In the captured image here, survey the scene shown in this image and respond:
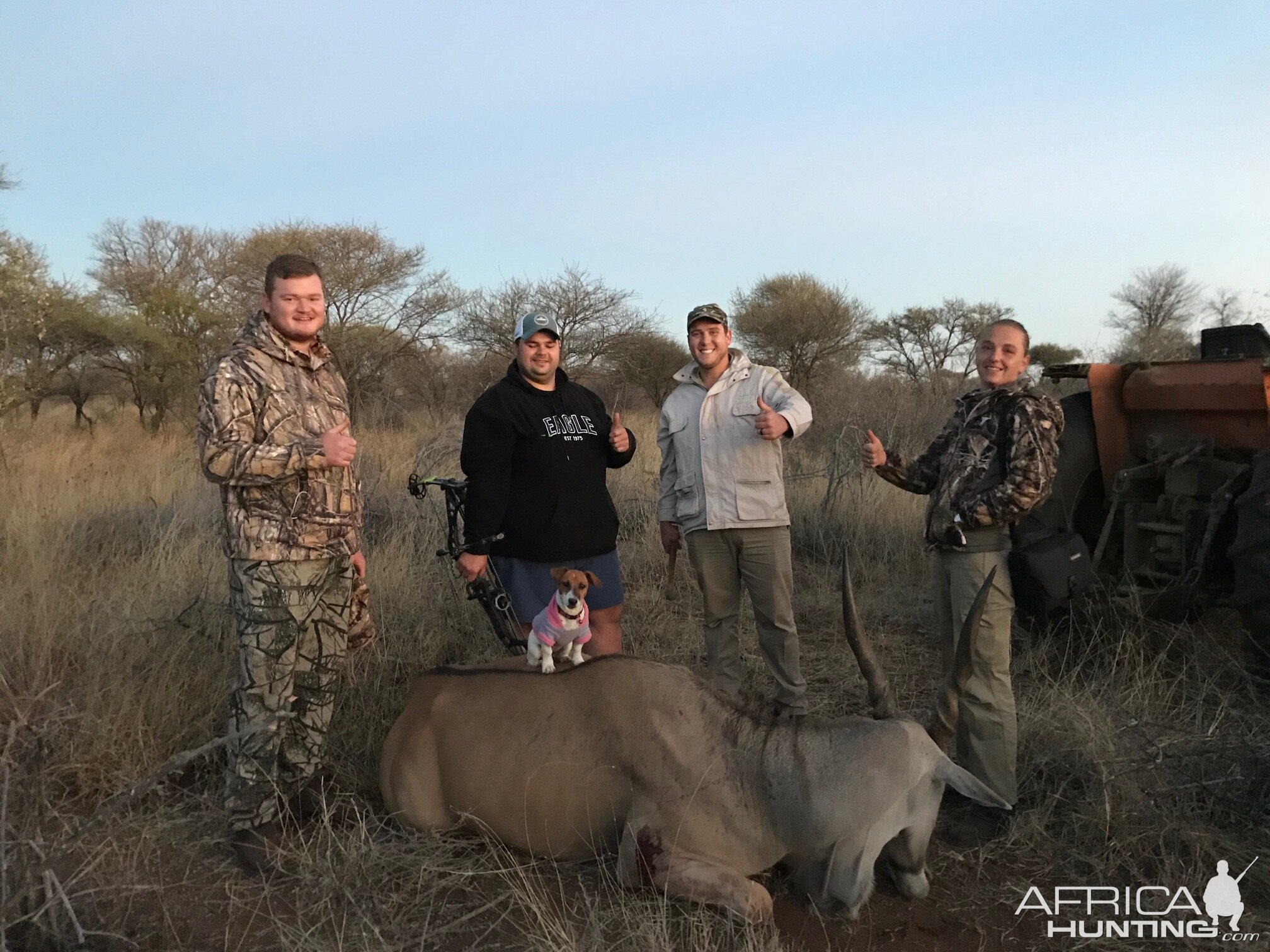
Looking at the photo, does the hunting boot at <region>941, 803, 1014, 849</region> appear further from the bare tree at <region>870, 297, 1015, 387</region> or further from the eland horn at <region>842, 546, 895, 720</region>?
the bare tree at <region>870, 297, 1015, 387</region>

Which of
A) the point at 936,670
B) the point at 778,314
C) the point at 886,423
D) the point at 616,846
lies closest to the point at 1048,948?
the point at 616,846

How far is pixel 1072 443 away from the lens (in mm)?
5770

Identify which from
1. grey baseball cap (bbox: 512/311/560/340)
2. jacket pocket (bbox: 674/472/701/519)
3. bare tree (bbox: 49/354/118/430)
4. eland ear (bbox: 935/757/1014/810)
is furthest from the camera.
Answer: bare tree (bbox: 49/354/118/430)

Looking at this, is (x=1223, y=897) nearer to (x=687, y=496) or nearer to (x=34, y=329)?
(x=687, y=496)

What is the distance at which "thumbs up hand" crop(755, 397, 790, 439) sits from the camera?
442 centimetres

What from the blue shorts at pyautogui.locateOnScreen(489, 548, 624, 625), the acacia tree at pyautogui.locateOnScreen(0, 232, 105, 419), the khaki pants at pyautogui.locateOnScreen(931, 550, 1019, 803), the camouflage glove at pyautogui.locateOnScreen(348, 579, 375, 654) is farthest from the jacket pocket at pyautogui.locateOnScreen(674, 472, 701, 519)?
the acacia tree at pyautogui.locateOnScreen(0, 232, 105, 419)

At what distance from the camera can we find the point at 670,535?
16.5 feet

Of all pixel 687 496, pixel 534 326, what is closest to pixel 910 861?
pixel 687 496

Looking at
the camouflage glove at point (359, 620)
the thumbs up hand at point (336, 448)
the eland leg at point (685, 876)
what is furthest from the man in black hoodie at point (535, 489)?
the eland leg at point (685, 876)

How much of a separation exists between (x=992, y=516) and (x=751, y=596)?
138 cm

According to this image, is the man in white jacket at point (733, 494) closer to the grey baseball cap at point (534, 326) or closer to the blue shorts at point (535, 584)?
the blue shorts at point (535, 584)

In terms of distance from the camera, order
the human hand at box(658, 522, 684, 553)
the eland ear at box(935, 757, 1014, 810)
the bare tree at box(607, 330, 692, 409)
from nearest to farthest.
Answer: the eland ear at box(935, 757, 1014, 810)
the human hand at box(658, 522, 684, 553)
the bare tree at box(607, 330, 692, 409)

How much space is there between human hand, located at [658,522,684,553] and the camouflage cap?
1.10 m

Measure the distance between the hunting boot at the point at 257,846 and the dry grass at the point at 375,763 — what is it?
2.8 inches
